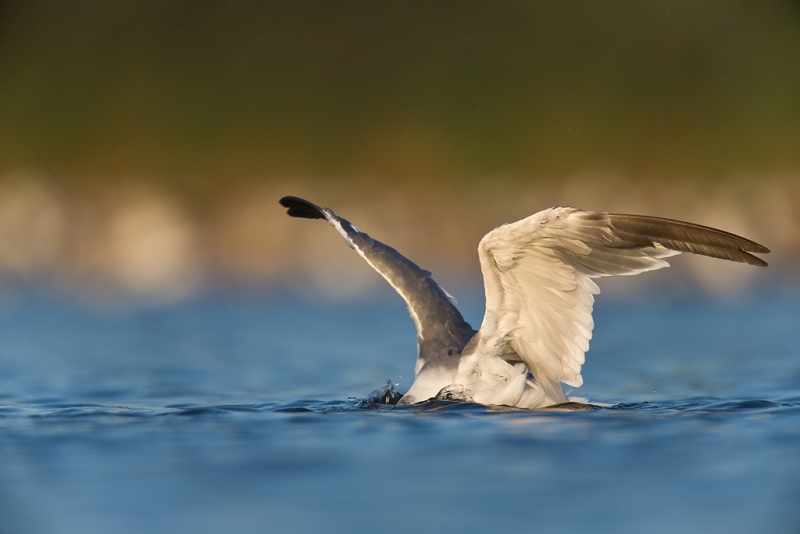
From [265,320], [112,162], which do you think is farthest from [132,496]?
[112,162]

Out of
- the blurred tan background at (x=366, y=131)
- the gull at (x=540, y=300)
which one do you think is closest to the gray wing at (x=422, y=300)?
the gull at (x=540, y=300)

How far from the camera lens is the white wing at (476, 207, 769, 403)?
231 inches

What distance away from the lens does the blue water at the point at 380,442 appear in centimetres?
452

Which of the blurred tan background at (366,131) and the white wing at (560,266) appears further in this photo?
the blurred tan background at (366,131)

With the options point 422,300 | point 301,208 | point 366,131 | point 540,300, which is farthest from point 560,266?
point 366,131

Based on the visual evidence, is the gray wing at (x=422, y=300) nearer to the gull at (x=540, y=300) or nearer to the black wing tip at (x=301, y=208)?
the gull at (x=540, y=300)

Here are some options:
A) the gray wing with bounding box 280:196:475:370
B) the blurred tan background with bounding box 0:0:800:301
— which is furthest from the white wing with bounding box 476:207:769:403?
the blurred tan background with bounding box 0:0:800:301

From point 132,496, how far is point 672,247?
3558 millimetres

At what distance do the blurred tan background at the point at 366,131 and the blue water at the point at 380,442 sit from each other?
7103 millimetres

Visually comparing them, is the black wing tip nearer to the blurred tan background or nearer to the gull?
the gull

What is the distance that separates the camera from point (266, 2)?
62.6ft

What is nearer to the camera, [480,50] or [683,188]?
[683,188]

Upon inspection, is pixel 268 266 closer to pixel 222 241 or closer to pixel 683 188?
pixel 222 241

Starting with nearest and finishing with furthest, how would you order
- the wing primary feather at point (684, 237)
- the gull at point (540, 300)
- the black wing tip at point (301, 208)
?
the wing primary feather at point (684, 237)
the gull at point (540, 300)
the black wing tip at point (301, 208)
